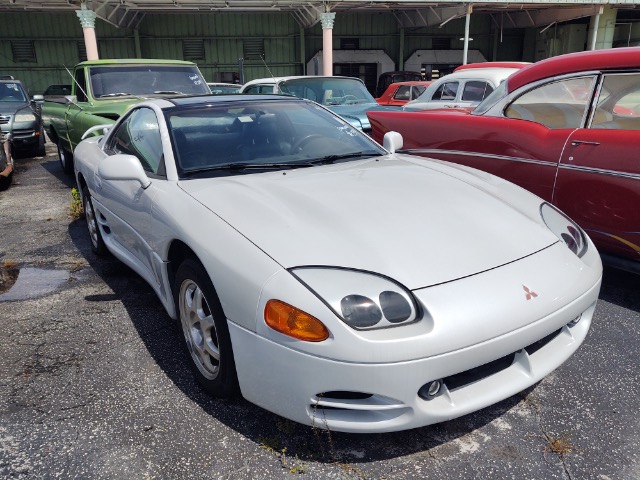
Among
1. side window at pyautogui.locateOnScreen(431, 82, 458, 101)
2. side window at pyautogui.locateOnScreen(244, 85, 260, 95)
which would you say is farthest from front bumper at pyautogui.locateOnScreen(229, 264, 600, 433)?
side window at pyautogui.locateOnScreen(244, 85, 260, 95)

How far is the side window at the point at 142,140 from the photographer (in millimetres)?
2989

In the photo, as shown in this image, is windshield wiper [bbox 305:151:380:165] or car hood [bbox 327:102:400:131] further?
car hood [bbox 327:102:400:131]

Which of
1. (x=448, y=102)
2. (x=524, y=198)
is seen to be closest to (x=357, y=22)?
(x=448, y=102)

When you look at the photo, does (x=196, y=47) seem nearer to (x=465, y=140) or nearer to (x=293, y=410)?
(x=465, y=140)

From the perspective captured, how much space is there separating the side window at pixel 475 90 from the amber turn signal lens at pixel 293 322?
284 inches

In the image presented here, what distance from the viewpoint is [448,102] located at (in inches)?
338

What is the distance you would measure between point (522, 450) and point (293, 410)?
36.6 inches

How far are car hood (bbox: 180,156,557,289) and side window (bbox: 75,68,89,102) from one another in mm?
5182

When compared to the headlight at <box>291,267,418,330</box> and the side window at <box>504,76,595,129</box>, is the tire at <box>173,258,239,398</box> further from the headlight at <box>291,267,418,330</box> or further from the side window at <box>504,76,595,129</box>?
the side window at <box>504,76,595,129</box>

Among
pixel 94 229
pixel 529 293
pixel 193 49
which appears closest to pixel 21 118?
pixel 94 229

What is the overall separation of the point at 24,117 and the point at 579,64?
9.58 metres

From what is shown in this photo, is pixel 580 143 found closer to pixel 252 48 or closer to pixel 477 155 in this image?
pixel 477 155

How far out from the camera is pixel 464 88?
27.6 ft

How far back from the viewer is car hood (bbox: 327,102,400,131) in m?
7.62
